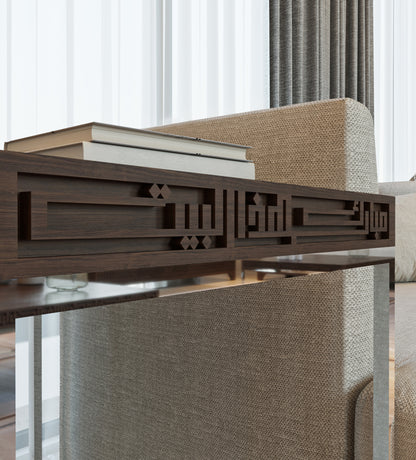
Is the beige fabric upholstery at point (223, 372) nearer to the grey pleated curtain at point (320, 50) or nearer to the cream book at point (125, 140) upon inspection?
the cream book at point (125, 140)

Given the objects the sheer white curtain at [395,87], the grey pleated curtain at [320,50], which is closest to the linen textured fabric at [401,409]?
the grey pleated curtain at [320,50]

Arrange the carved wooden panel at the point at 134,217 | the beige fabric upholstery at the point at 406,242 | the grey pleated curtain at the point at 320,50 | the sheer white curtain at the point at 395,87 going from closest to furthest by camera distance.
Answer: the carved wooden panel at the point at 134,217 → the beige fabric upholstery at the point at 406,242 → the grey pleated curtain at the point at 320,50 → the sheer white curtain at the point at 395,87

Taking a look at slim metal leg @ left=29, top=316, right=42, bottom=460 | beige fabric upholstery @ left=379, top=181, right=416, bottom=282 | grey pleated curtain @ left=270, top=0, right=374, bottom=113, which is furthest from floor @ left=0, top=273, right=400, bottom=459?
grey pleated curtain @ left=270, top=0, right=374, bottom=113

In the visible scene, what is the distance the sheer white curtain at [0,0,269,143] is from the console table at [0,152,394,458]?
1.08 metres

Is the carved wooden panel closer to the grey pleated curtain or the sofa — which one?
the sofa

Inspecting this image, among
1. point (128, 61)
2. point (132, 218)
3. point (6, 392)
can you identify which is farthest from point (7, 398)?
point (128, 61)

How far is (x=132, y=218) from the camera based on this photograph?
1.02 ft

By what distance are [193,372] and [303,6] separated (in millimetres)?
2025

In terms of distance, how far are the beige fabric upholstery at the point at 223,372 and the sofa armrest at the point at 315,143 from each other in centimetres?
14

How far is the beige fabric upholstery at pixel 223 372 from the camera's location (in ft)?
2.37

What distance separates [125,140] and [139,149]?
0.01 metres

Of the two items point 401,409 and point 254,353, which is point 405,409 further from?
point 254,353

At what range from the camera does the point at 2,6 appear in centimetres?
131

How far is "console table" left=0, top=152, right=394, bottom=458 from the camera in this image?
26cm
